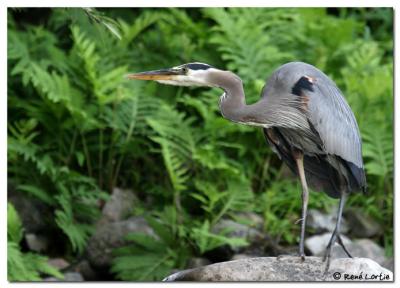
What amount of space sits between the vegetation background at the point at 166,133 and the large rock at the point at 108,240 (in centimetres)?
7

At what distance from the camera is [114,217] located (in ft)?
18.0

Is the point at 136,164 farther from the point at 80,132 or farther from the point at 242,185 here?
the point at 242,185

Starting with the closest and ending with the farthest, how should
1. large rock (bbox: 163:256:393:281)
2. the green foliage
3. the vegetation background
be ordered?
large rock (bbox: 163:256:393:281) → the green foliage → the vegetation background

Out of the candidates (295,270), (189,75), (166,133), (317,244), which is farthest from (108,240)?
(189,75)

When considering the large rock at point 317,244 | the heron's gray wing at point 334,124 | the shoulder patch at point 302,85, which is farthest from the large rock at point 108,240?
the shoulder patch at point 302,85

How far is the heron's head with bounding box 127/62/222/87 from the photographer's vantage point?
10.3ft

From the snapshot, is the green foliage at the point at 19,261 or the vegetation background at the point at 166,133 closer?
the green foliage at the point at 19,261

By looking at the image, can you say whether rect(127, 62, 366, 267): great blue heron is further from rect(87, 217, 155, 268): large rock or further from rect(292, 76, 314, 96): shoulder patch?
rect(87, 217, 155, 268): large rock

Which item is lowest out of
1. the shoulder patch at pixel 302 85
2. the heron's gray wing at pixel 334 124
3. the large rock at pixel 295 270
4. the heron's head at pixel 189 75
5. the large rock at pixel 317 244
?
the large rock at pixel 317 244

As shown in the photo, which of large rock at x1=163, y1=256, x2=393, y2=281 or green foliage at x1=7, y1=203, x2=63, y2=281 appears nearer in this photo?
large rock at x1=163, y1=256, x2=393, y2=281

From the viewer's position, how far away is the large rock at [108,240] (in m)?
5.25

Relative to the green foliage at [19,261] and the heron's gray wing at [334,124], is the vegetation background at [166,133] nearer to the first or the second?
the green foliage at [19,261]

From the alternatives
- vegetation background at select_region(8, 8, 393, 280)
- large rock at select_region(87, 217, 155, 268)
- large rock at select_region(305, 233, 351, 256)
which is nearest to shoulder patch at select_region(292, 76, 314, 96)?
vegetation background at select_region(8, 8, 393, 280)

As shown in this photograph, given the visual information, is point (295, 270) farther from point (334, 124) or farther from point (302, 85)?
point (302, 85)
